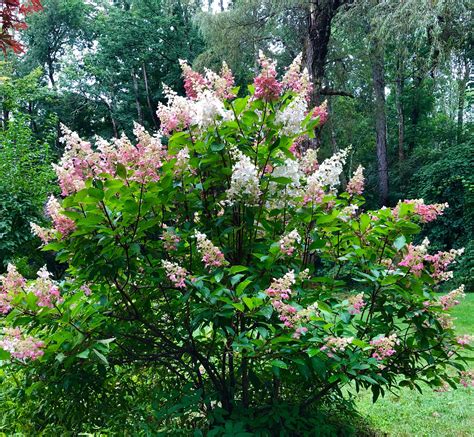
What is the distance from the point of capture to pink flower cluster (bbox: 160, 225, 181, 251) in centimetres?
197

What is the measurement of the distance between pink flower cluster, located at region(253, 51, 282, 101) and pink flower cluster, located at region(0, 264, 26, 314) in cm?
129

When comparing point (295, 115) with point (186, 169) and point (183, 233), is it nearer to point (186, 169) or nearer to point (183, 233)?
point (186, 169)

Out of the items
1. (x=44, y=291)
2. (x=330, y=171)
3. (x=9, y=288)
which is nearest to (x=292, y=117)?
(x=330, y=171)

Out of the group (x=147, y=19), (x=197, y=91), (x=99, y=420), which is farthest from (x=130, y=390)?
(x=147, y=19)

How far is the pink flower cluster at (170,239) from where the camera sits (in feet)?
6.48

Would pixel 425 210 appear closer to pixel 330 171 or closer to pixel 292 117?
pixel 330 171

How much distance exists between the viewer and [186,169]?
208cm

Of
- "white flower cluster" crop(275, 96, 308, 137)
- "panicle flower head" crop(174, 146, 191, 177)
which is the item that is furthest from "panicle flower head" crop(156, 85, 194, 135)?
"white flower cluster" crop(275, 96, 308, 137)

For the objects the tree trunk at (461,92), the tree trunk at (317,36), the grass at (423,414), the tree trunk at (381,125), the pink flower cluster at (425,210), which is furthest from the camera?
the tree trunk at (381,125)

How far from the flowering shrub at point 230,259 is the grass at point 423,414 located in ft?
3.63

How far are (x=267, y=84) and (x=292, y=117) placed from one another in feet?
0.60

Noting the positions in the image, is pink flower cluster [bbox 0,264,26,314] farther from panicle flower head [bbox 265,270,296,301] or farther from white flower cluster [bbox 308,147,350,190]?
white flower cluster [bbox 308,147,350,190]

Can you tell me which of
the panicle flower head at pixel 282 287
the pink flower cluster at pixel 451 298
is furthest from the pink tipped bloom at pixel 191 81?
the pink flower cluster at pixel 451 298

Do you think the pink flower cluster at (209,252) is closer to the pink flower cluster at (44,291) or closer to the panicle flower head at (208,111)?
the panicle flower head at (208,111)
